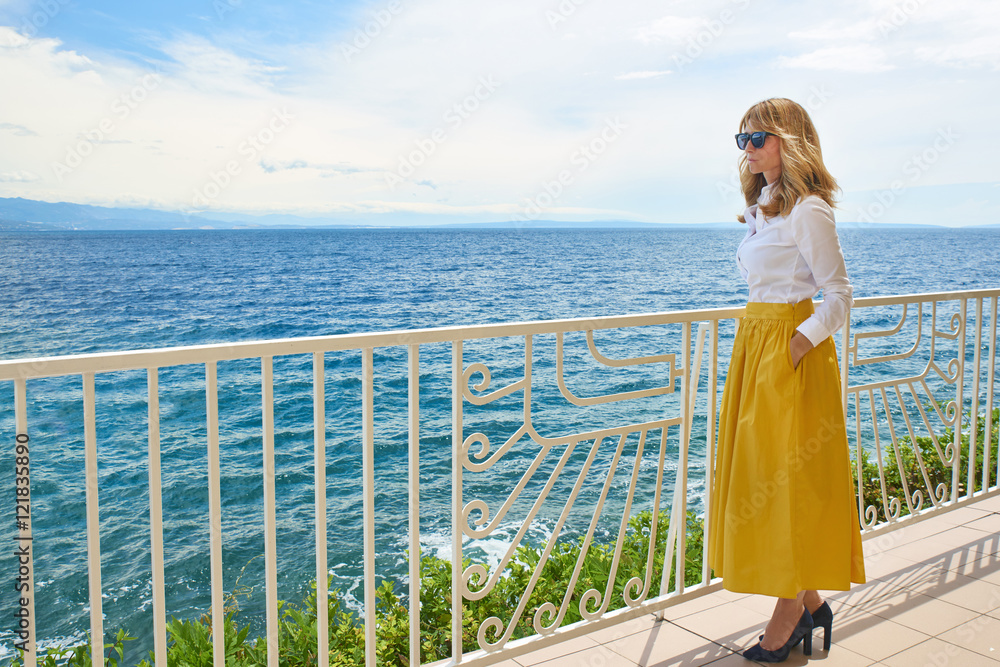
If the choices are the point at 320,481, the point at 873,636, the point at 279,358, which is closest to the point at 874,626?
the point at 873,636

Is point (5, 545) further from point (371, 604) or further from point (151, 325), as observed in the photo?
point (151, 325)

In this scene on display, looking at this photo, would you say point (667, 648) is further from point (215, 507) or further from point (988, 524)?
point (988, 524)

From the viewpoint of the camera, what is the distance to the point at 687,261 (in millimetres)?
55719

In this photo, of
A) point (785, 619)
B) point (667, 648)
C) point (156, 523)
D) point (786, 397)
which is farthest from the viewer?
point (667, 648)

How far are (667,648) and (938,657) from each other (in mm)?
766

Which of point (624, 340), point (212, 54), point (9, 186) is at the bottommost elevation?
point (624, 340)

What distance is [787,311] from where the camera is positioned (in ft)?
6.11

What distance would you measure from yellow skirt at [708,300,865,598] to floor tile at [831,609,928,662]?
1.07 ft

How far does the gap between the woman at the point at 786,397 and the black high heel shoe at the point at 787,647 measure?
0.12 meters

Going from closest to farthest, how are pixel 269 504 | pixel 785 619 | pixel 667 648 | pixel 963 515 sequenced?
pixel 269 504 < pixel 785 619 < pixel 667 648 < pixel 963 515

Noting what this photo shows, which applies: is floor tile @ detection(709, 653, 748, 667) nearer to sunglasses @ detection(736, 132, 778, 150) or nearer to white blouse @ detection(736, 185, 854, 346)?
white blouse @ detection(736, 185, 854, 346)

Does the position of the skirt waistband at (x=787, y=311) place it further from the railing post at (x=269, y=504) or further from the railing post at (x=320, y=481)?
the railing post at (x=269, y=504)

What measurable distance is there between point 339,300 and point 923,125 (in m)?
37.1

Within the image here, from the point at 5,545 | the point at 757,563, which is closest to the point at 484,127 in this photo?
the point at 5,545
